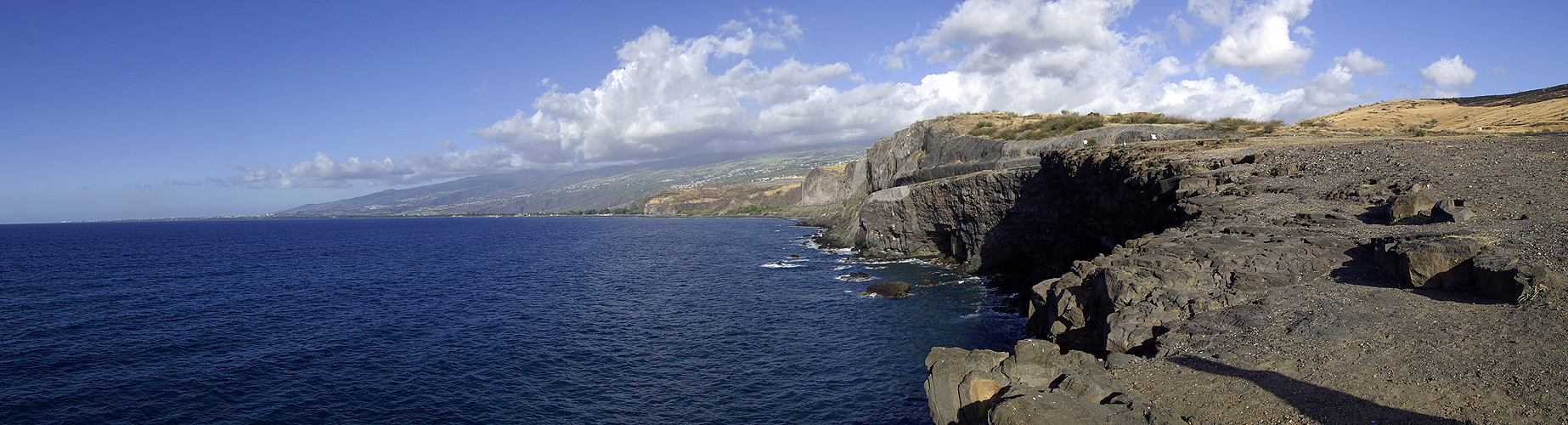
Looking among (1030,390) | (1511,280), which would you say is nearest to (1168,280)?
(1511,280)

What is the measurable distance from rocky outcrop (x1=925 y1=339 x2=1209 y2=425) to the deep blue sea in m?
5.14

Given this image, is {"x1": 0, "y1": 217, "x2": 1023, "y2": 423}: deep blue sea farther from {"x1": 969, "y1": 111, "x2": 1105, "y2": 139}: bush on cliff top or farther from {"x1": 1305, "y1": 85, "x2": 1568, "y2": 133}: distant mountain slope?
{"x1": 1305, "y1": 85, "x2": 1568, "y2": 133}: distant mountain slope

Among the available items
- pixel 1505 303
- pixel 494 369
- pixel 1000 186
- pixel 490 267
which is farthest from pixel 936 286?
pixel 490 267

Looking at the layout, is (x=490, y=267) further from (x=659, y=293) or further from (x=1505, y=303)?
(x=1505, y=303)

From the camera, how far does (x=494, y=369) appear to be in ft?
78.9

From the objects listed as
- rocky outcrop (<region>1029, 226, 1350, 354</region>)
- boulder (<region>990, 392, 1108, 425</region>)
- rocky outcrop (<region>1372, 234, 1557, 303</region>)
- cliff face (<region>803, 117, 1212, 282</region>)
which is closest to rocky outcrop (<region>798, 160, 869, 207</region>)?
cliff face (<region>803, 117, 1212, 282</region>)

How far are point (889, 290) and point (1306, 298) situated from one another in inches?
917

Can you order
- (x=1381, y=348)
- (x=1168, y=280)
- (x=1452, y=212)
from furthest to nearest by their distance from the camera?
(x=1452, y=212) → (x=1168, y=280) → (x=1381, y=348)

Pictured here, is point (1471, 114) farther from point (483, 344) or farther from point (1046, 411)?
point (483, 344)

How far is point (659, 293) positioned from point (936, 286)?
16645 mm

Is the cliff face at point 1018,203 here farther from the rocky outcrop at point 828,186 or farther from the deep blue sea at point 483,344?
the rocky outcrop at point 828,186

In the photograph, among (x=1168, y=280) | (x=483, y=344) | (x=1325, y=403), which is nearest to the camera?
(x=1325, y=403)

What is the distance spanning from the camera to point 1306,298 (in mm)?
14422

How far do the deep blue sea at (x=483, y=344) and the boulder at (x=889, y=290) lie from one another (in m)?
1.08
